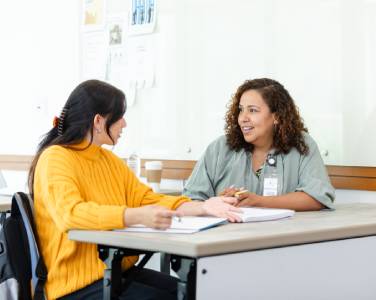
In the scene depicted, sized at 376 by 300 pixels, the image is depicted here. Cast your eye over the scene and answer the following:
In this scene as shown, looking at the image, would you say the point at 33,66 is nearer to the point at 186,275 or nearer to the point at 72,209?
the point at 72,209

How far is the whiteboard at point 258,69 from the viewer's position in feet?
8.82

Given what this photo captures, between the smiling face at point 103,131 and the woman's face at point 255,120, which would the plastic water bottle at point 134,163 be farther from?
the smiling face at point 103,131

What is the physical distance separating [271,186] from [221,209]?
0.63 meters

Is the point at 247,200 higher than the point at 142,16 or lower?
lower

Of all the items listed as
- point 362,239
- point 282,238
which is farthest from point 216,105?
point 282,238

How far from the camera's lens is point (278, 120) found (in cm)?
262

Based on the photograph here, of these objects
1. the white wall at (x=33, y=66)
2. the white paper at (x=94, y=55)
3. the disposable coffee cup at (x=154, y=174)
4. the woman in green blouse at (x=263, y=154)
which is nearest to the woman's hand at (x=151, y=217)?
the woman in green blouse at (x=263, y=154)

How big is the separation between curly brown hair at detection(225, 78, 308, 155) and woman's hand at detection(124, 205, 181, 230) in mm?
1042

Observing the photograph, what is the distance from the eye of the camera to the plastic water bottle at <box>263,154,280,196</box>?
2.53 meters

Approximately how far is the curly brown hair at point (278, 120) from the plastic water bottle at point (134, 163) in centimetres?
83

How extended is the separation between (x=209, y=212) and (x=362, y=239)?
0.47 m

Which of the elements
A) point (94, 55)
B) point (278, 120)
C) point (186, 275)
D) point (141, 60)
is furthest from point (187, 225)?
point (94, 55)

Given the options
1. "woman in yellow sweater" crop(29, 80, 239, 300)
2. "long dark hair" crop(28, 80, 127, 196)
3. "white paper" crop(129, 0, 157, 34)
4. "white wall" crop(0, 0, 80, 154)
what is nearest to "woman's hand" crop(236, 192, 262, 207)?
"woman in yellow sweater" crop(29, 80, 239, 300)

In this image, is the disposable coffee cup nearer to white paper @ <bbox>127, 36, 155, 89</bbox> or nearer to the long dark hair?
white paper @ <bbox>127, 36, 155, 89</bbox>
